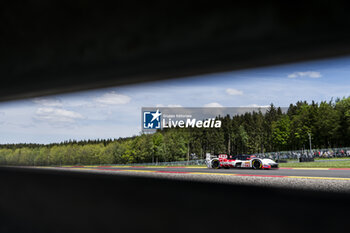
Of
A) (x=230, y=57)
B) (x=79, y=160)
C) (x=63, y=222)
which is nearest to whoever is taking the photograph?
(x=63, y=222)

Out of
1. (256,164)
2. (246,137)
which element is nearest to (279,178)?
(256,164)

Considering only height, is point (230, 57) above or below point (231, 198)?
above

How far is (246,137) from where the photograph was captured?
326 feet

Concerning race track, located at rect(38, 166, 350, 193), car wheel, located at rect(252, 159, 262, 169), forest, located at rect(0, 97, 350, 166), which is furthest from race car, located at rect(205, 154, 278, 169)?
forest, located at rect(0, 97, 350, 166)

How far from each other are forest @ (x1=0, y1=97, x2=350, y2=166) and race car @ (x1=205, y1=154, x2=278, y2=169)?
4913 cm

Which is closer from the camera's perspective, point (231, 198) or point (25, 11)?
point (231, 198)

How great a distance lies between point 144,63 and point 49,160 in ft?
473

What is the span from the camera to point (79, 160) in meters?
129

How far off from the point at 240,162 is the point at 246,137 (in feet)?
264

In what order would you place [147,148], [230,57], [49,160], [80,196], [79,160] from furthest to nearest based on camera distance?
[49,160]
[79,160]
[147,148]
[230,57]
[80,196]

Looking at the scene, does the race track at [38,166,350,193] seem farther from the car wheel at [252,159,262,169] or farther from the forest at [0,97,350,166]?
the forest at [0,97,350,166]

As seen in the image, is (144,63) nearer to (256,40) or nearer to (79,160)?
(256,40)

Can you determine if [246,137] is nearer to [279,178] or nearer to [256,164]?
[256,164]

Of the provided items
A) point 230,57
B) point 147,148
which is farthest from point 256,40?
point 147,148
